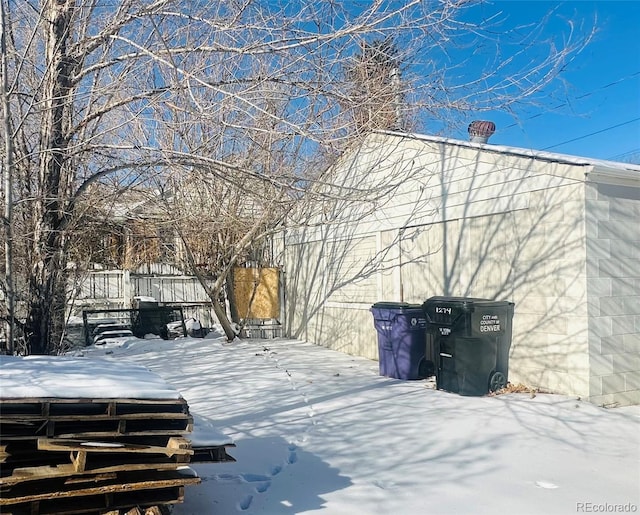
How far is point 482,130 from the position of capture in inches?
369

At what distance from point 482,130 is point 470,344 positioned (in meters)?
3.99

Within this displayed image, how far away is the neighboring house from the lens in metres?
6.90

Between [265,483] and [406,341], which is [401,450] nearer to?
[265,483]

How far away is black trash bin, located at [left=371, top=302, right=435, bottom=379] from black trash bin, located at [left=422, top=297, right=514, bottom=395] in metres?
0.76

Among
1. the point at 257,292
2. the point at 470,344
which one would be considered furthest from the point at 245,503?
the point at 257,292

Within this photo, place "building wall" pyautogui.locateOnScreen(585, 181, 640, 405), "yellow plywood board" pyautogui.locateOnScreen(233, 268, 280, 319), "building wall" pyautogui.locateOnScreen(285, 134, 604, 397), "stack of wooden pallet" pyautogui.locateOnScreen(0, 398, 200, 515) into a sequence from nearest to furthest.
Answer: "stack of wooden pallet" pyautogui.locateOnScreen(0, 398, 200, 515)
"building wall" pyautogui.locateOnScreen(585, 181, 640, 405)
"building wall" pyautogui.locateOnScreen(285, 134, 604, 397)
"yellow plywood board" pyautogui.locateOnScreen(233, 268, 280, 319)

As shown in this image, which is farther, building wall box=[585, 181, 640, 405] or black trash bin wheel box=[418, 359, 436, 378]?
black trash bin wheel box=[418, 359, 436, 378]

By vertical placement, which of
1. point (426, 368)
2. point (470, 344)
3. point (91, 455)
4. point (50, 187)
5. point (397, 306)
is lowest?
point (426, 368)

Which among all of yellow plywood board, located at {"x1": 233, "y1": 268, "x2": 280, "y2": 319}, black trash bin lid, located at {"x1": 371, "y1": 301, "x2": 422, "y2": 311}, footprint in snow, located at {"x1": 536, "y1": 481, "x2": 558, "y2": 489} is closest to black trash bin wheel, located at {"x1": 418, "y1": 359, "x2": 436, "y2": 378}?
black trash bin lid, located at {"x1": 371, "y1": 301, "x2": 422, "y2": 311}

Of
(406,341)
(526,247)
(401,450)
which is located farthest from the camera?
(406,341)

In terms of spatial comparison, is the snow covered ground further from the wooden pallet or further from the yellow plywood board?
the yellow plywood board

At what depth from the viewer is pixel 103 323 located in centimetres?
1367

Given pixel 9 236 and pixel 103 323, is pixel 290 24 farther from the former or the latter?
pixel 103 323

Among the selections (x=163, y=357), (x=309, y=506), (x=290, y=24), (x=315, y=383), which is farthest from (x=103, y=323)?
(x=309, y=506)
